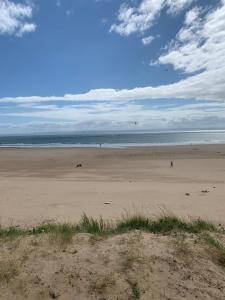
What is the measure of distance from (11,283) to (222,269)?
2864 mm

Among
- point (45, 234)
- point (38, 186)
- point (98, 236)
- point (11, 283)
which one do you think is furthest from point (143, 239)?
point (38, 186)

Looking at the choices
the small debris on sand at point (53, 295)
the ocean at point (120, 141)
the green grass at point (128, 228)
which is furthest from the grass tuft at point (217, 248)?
the ocean at point (120, 141)

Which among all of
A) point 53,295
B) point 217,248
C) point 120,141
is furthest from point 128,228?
point 120,141

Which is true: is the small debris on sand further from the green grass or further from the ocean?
the ocean

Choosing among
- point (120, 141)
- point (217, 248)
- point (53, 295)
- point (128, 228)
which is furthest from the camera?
point (120, 141)

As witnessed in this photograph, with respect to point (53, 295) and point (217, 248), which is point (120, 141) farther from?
point (53, 295)

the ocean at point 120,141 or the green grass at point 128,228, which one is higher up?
the green grass at point 128,228

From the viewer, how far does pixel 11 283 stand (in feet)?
15.5

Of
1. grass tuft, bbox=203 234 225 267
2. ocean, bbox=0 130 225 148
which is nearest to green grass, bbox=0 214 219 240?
grass tuft, bbox=203 234 225 267

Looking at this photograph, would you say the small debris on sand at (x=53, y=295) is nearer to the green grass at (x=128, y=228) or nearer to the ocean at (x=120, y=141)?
the green grass at (x=128, y=228)

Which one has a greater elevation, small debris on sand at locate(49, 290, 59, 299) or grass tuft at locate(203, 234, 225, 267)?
grass tuft at locate(203, 234, 225, 267)

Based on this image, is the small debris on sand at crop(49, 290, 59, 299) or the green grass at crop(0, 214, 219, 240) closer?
the small debris on sand at crop(49, 290, 59, 299)

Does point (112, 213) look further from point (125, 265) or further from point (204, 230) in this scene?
point (125, 265)

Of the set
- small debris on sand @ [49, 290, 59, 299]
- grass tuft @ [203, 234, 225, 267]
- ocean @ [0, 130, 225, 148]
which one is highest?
grass tuft @ [203, 234, 225, 267]
